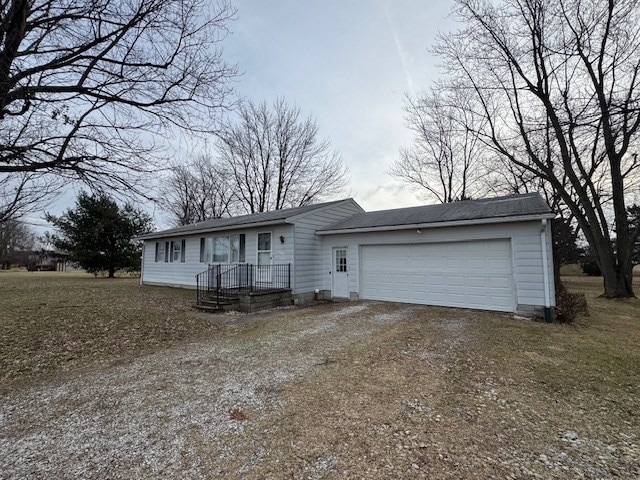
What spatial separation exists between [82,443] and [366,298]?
9.02 m

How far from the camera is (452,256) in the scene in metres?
9.17

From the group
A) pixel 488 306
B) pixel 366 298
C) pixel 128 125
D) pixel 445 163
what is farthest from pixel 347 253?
pixel 445 163

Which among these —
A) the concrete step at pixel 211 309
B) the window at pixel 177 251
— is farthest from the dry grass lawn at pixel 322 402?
the window at pixel 177 251

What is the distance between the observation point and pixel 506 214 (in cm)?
812

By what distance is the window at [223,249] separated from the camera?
1262 cm

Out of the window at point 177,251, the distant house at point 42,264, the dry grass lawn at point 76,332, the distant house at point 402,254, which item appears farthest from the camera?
the distant house at point 42,264

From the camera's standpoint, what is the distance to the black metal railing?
1088 centimetres

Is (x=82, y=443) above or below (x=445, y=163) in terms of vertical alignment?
below

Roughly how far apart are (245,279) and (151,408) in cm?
864

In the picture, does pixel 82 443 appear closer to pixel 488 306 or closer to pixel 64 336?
pixel 64 336

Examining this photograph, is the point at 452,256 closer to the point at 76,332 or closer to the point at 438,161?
the point at 76,332

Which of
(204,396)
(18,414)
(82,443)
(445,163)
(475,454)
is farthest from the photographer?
(445,163)

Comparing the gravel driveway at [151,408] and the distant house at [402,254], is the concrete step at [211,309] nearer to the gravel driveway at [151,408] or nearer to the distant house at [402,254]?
the distant house at [402,254]

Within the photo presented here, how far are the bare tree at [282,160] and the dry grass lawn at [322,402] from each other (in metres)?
18.8
